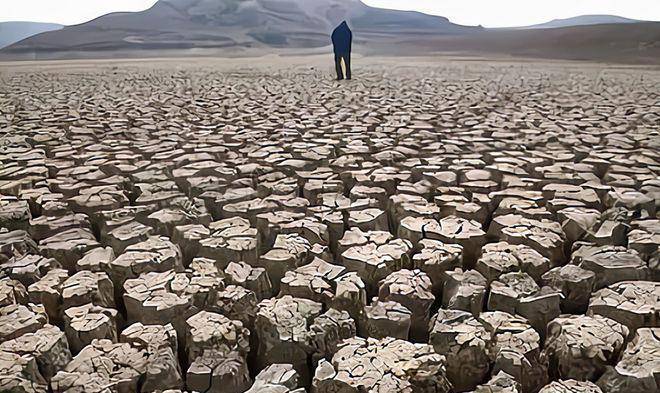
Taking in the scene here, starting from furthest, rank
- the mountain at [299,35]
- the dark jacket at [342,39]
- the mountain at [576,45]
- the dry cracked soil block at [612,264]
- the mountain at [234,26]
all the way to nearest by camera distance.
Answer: the mountain at [234,26] → the mountain at [299,35] → the mountain at [576,45] → the dark jacket at [342,39] → the dry cracked soil block at [612,264]

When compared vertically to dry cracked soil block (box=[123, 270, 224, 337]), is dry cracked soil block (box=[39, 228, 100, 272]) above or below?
above

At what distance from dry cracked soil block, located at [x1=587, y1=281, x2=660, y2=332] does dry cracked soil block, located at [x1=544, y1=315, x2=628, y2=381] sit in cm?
5

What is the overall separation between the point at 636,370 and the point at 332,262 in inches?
38.6

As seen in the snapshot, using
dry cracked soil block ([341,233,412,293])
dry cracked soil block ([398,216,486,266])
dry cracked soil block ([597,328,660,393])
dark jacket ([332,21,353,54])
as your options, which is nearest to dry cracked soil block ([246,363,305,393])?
dry cracked soil block ([341,233,412,293])

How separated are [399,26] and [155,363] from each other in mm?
33193

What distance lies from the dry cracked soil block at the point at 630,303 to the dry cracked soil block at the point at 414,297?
1.48 ft

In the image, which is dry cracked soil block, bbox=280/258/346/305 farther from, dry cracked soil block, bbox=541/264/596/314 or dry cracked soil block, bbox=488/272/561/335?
dry cracked soil block, bbox=541/264/596/314

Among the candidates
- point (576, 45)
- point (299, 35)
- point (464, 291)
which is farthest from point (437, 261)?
point (299, 35)

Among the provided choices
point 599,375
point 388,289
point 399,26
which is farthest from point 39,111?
point 399,26

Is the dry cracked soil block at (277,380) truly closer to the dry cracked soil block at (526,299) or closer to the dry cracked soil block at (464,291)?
the dry cracked soil block at (464,291)

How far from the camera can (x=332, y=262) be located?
1.91 metres

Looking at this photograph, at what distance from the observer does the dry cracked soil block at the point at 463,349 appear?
136 cm

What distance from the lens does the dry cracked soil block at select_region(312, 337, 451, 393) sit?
4.07ft

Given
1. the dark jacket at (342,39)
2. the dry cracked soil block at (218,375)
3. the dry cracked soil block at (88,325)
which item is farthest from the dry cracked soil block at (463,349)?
the dark jacket at (342,39)
